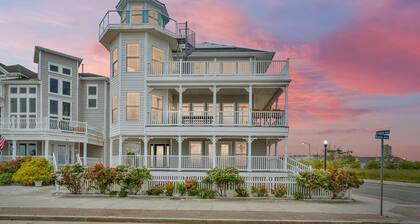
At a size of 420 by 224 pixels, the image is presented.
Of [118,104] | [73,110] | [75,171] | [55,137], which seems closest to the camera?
[75,171]

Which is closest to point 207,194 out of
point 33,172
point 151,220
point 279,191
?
point 279,191

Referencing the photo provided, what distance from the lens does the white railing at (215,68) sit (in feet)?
83.6

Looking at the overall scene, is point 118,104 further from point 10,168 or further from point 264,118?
point 264,118

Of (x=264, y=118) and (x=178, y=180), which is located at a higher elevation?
(x=264, y=118)

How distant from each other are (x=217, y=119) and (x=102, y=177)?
32.8 feet

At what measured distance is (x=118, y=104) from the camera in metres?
26.3

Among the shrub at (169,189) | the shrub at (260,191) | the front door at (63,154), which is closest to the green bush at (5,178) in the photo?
the front door at (63,154)

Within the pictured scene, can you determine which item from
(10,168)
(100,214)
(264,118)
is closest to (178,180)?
(100,214)

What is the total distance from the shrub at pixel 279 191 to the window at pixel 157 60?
1237 centimetres

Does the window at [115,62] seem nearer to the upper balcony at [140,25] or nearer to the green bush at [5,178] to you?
the upper balcony at [140,25]

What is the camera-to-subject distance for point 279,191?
727 inches

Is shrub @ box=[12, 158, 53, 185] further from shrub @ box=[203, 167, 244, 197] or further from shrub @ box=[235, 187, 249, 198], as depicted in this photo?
shrub @ box=[235, 187, 249, 198]

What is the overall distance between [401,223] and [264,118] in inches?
545

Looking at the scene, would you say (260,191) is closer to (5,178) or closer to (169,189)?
(169,189)
